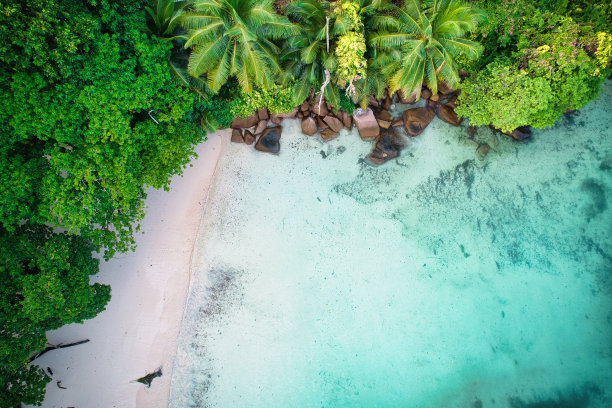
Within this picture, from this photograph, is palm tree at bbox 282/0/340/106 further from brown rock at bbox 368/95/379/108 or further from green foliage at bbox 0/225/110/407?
green foliage at bbox 0/225/110/407

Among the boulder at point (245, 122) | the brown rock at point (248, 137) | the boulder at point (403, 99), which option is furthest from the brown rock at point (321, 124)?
the boulder at point (403, 99)

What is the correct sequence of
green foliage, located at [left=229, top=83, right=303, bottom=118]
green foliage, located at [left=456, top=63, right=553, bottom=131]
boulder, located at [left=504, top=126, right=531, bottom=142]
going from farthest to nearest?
boulder, located at [left=504, top=126, right=531, bottom=142]
green foliage, located at [left=229, top=83, right=303, bottom=118]
green foliage, located at [left=456, top=63, right=553, bottom=131]

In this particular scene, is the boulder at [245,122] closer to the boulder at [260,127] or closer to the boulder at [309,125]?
the boulder at [260,127]

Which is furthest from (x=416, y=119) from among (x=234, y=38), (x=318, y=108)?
(x=234, y=38)

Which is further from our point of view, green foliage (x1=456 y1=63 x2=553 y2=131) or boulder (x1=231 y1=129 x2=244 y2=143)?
boulder (x1=231 y1=129 x2=244 y2=143)

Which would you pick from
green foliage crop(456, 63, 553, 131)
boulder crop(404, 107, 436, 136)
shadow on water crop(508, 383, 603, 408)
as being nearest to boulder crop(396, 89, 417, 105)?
boulder crop(404, 107, 436, 136)

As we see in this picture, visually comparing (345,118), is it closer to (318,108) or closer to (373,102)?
(318,108)
